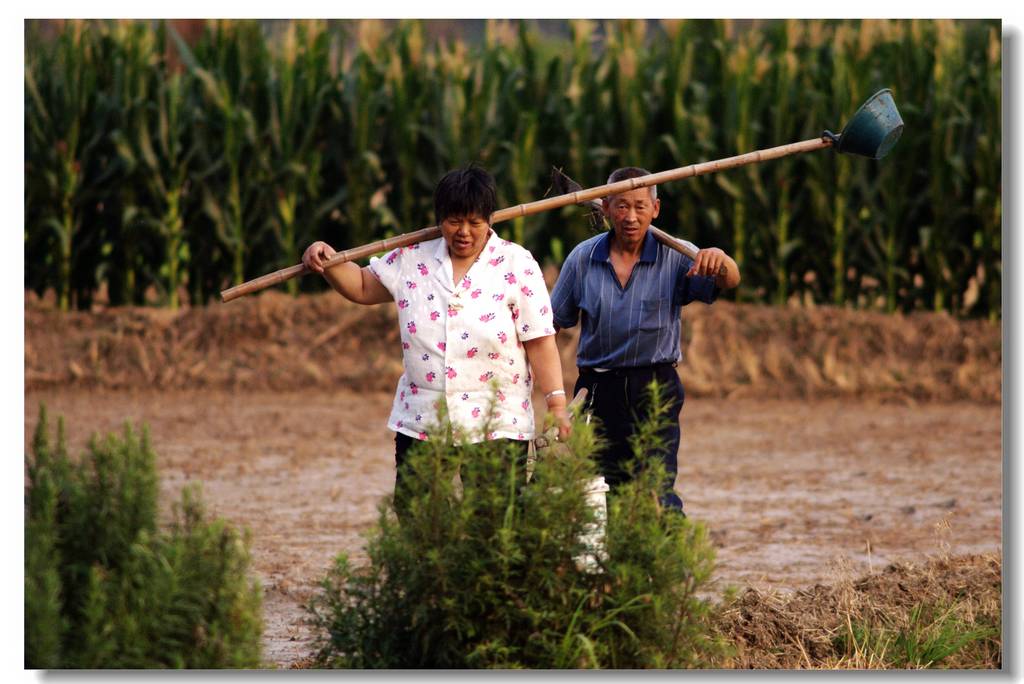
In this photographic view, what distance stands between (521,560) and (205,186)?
25.6ft

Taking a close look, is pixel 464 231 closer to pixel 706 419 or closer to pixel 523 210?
pixel 523 210

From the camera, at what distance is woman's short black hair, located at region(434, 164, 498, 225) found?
12.7 feet

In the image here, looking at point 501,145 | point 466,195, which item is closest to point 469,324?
point 466,195

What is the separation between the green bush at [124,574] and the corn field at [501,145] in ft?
24.1

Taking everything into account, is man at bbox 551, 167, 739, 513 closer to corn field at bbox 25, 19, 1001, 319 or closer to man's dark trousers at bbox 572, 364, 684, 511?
man's dark trousers at bbox 572, 364, 684, 511

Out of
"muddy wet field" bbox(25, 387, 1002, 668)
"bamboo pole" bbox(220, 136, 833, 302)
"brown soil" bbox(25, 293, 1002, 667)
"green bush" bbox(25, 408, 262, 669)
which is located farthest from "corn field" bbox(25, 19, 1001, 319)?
"green bush" bbox(25, 408, 262, 669)

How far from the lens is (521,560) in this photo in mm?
3488

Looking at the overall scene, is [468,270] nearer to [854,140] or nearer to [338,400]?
[854,140]

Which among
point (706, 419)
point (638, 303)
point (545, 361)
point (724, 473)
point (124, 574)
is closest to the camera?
point (124, 574)

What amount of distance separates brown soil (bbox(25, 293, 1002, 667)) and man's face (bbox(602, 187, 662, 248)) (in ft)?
5.51

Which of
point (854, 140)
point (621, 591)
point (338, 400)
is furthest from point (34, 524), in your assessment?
point (338, 400)

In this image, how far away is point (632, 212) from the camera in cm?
439

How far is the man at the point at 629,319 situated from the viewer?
4.48 metres

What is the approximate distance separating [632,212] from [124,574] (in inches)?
73.2
